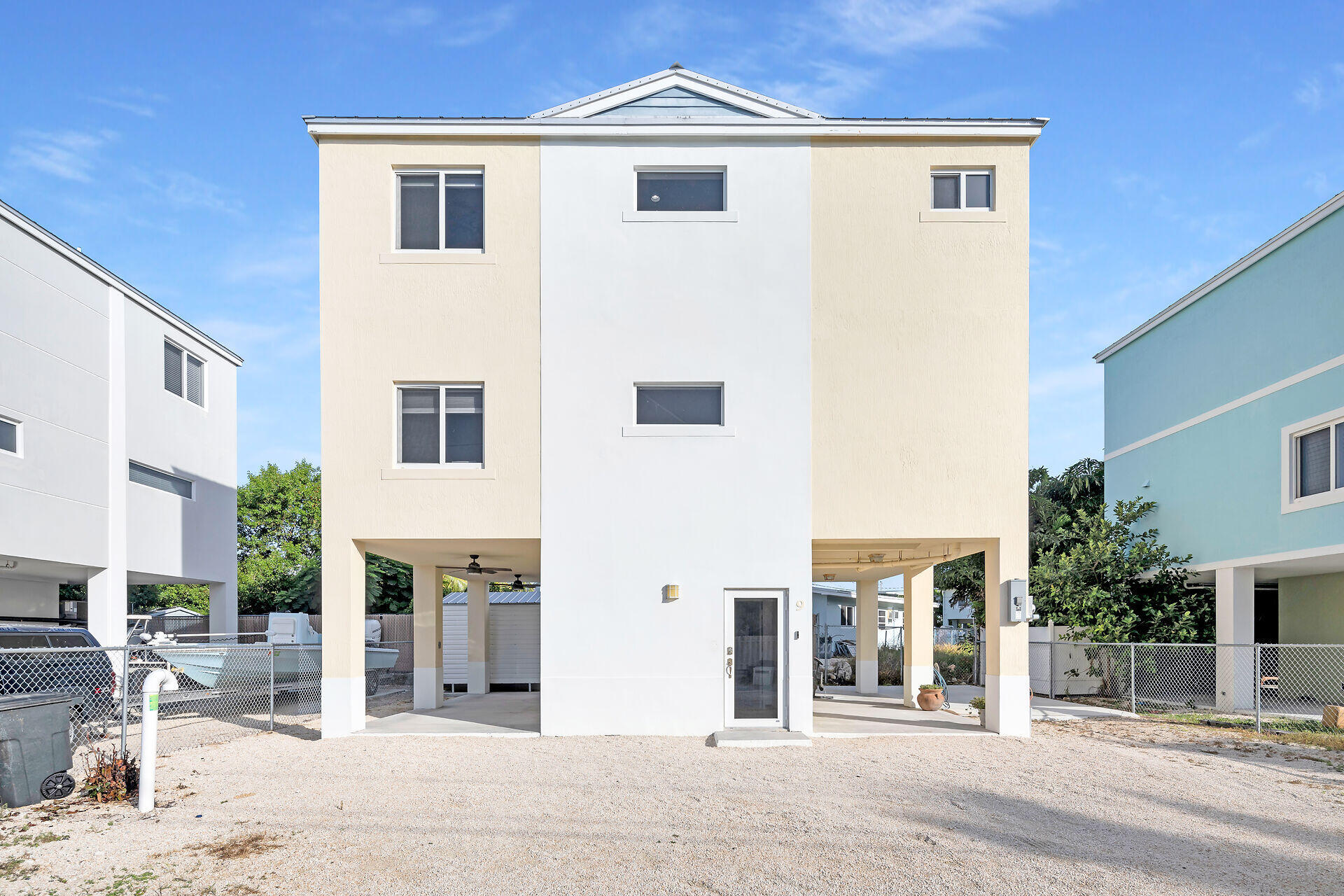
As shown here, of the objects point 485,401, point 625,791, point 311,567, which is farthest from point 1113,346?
point 311,567

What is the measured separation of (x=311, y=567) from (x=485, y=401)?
1091 inches

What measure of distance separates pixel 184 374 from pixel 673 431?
1657 cm

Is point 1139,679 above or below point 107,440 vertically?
below

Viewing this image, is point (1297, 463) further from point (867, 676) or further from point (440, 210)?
point (440, 210)

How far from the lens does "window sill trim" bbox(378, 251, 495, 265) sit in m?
13.8

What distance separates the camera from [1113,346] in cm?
2555

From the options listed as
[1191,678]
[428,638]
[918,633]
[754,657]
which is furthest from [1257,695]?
[428,638]

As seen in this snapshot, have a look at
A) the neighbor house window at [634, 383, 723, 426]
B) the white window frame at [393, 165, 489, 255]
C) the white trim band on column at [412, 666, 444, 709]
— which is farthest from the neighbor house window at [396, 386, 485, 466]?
the white trim band on column at [412, 666, 444, 709]

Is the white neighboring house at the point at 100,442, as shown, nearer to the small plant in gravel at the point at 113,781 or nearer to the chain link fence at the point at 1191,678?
the small plant in gravel at the point at 113,781

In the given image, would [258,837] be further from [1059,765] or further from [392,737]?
[1059,765]

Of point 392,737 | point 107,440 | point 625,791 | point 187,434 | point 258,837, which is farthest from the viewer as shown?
point 187,434

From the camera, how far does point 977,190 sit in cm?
1408

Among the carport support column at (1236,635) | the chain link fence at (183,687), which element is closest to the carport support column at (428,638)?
the chain link fence at (183,687)

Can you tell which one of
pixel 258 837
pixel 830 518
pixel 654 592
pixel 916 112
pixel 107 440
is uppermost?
A: pixel 916 112
